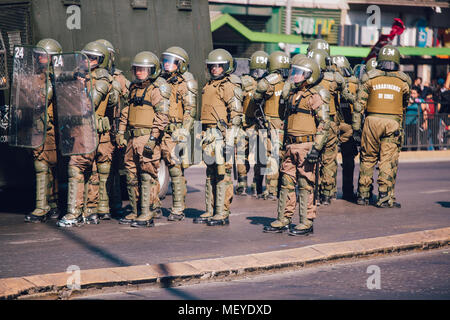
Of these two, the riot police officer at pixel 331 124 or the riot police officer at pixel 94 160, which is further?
the riot police officer at pixel 331 124

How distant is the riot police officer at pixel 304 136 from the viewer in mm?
9234

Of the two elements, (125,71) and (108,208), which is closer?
(108,208)

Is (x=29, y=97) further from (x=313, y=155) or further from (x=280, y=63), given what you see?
(x=280, y=63)

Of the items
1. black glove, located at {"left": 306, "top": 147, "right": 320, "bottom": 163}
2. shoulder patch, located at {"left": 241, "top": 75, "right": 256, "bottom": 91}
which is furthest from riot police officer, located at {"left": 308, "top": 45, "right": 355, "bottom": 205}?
black glove, located at {"left": 306, "top": 147, "right": 320, "bottom": 163}

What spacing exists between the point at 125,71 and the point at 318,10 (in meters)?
18.3

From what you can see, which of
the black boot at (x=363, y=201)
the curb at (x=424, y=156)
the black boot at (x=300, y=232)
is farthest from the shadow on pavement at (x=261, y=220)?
the curb at (x=424, y=156)

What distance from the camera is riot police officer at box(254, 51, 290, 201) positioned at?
11.9 metres

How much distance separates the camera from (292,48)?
2477 cm

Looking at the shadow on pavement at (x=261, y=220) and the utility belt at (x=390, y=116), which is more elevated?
the utility belt at (x=390, y=116)

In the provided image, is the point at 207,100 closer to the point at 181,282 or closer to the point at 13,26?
the point at 13,26

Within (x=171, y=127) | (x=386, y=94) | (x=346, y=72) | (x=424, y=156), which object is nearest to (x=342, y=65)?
(x=346, y=72)

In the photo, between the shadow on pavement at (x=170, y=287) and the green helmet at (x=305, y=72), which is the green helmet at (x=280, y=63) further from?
the shadow on pavement at (x=170, y=287)

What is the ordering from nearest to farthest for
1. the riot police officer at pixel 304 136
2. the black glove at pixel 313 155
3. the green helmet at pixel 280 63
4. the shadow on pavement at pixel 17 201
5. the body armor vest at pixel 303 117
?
the black glove at pixel 313 155 < the riot police officer at pixel 304 136 < the body armor vest at pixel 303 117 < the shadow on pavement at pixel 17 201 < the green helmet at pixel 280 63
